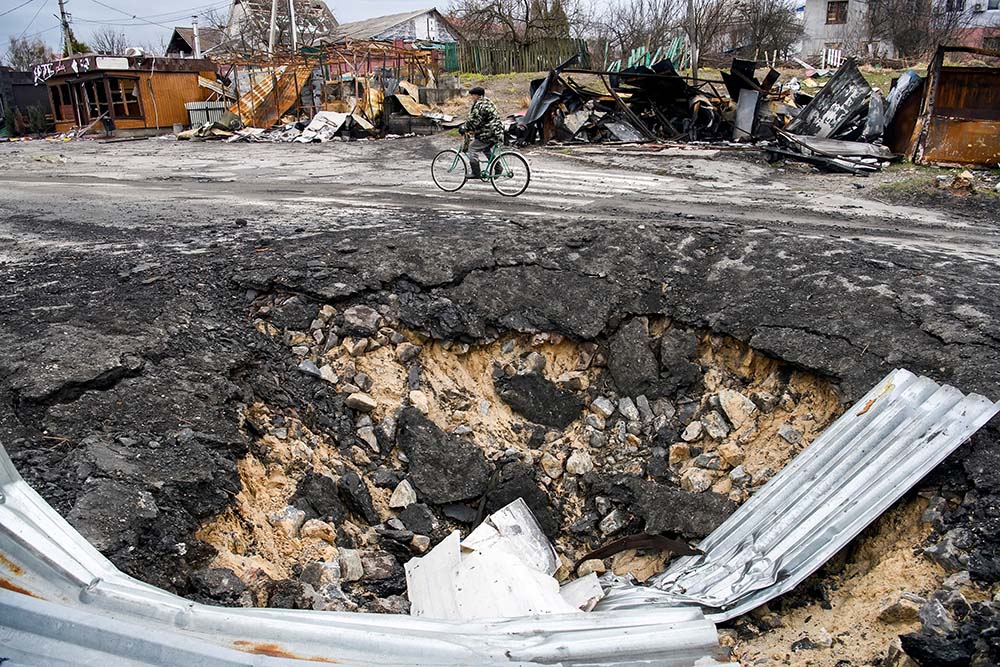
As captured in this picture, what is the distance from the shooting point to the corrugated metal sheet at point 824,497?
330 centimetres

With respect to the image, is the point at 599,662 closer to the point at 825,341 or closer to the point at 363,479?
the point at 363,479

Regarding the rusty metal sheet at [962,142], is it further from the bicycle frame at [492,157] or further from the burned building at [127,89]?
the burned building at [127,89]

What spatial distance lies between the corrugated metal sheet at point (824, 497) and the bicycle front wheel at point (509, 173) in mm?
5583

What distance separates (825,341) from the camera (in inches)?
178

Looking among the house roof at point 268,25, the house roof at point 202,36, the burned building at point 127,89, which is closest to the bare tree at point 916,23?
the house roof at point 268,25

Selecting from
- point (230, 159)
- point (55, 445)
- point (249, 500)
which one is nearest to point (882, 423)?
point (249, 500)

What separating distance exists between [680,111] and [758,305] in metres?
10.8

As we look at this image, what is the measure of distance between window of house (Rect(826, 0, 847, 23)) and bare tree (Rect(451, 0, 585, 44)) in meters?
16.5

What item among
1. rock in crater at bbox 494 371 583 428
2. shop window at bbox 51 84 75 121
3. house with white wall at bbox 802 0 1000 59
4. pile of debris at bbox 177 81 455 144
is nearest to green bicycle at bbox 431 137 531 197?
rock in crater at bbox 494 371 583 428

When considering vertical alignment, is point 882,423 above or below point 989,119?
below

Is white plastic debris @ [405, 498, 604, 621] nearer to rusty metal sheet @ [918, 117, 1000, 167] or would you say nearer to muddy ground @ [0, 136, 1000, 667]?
muddy ground @ [0, 136, 1000, 667]

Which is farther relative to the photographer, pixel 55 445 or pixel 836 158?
pixel 836 158

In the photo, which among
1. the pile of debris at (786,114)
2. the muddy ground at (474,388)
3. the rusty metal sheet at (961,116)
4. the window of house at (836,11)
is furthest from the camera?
the window of house at (836,11)

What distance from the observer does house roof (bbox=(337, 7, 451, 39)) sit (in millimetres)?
40406
